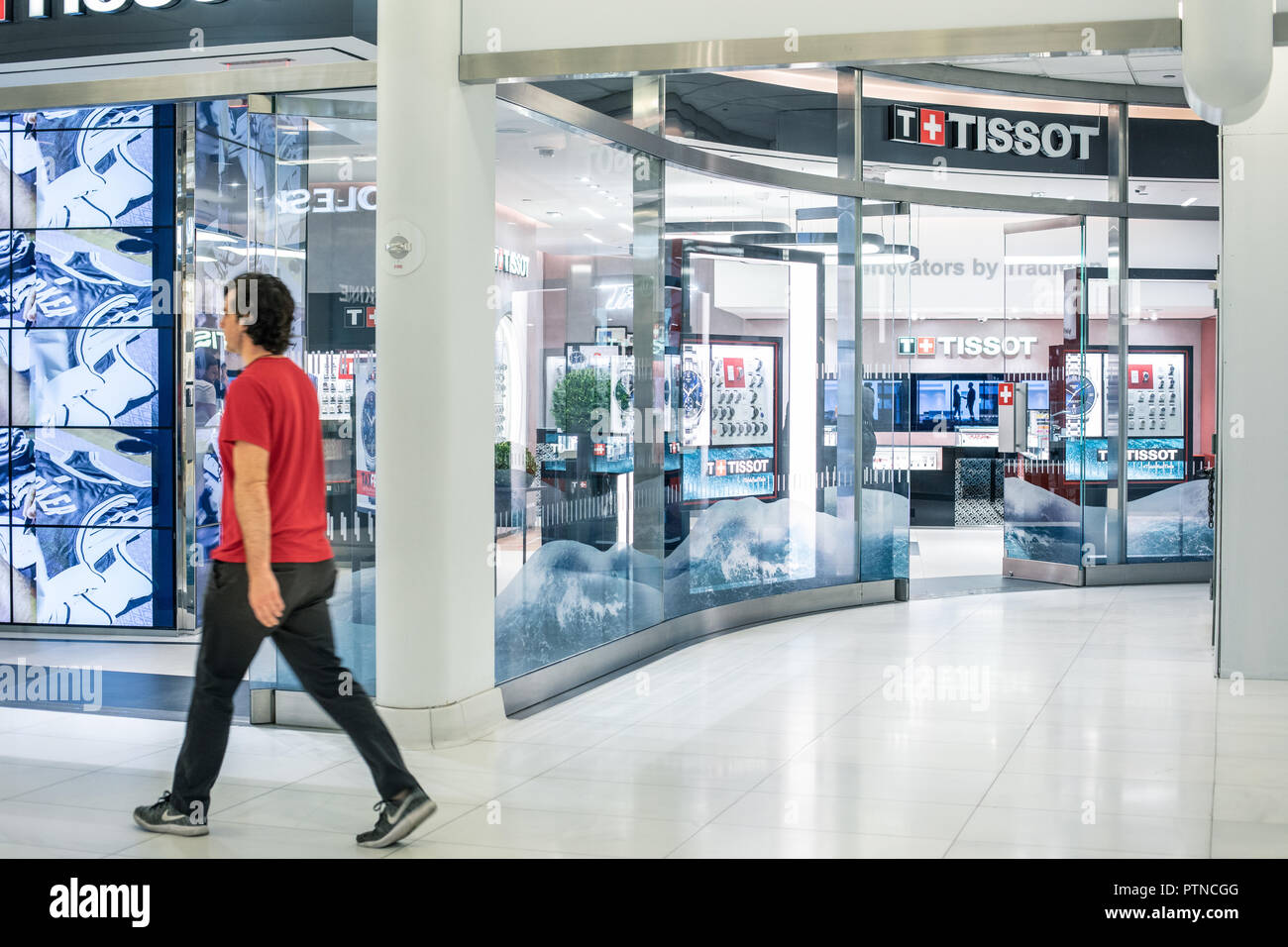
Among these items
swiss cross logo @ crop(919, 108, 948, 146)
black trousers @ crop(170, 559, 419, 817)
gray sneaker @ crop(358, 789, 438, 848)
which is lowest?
gray sneaker @ crop(358, 789, 438, 848)

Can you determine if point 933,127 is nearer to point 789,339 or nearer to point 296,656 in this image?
point 789,339

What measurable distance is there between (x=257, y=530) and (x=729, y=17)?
2.32 metres

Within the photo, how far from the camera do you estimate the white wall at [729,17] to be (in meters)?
3.99

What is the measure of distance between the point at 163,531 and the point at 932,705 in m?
4.15

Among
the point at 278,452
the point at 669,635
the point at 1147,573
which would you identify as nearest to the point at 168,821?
the point at 278,452

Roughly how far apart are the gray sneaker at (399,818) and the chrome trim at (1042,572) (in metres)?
6.97

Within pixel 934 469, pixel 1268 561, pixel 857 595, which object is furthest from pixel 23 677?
pixel 934 469

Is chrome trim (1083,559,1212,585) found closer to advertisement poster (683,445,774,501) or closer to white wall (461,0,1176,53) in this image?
advertisement poster (683,445,774,501)

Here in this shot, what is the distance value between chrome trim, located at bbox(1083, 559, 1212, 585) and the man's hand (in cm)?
734

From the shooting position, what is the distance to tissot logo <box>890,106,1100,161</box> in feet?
27.3

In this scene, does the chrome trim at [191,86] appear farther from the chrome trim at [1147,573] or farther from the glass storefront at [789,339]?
the chrome trim at [1147,573]

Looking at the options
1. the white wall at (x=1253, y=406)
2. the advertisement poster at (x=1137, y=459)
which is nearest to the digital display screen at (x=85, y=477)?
the white wall at (x=1253, y=406)

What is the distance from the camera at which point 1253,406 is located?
19.2ft

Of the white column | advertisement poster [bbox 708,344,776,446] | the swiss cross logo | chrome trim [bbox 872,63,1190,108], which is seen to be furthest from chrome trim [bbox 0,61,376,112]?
the swiss cross logo
